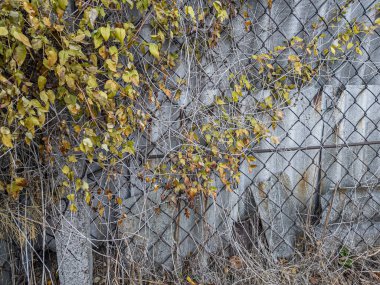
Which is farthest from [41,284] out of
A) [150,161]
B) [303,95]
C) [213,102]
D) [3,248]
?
[303,95]

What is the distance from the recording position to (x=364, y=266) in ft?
6.48

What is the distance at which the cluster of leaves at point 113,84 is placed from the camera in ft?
4.22

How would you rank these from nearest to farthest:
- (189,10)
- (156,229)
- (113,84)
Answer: (113,84) < (189,10) < (156,229)

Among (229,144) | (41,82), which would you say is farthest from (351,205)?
(41,82)

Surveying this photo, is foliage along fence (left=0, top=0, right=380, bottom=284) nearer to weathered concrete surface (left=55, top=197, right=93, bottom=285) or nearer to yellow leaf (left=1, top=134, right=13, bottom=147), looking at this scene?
weathered concrete surface (left=55, top=197, right=93, bottom=285)

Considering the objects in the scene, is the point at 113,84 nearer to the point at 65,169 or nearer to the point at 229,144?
the point at 65,169

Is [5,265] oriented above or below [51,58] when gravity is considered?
below

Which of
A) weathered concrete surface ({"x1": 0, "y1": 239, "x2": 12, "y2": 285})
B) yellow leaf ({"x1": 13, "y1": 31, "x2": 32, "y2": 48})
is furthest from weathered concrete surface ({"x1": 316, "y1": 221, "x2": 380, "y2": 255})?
yellow leaf ({"x1": 13, "y1": 31, "x2": 32, "y2": 48})

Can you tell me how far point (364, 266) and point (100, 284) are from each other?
1.23 meters

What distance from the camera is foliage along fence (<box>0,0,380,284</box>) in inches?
64.9

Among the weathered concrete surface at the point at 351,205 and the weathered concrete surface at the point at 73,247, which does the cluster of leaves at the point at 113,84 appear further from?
Result: the weathered concrete surface at the point at 351,205

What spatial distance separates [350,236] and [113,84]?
57.7 inches

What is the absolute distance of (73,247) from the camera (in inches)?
64.6

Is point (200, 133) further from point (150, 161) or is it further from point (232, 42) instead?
point (232, 42)
